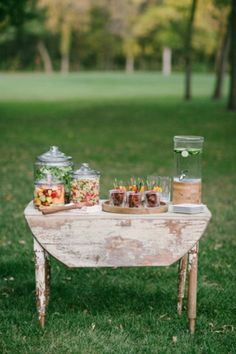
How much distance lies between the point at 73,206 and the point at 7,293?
4.25 ft

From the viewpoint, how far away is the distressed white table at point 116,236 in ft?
17.6

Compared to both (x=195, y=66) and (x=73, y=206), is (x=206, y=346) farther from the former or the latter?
(x=195, y=66)

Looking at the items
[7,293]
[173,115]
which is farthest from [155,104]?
[7,293]

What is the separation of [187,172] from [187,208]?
0.52 meters

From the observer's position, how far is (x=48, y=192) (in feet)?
18.1

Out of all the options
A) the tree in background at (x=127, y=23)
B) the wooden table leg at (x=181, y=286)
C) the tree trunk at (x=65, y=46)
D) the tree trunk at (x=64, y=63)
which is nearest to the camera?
the wooden table leg at (x=181, y=286)

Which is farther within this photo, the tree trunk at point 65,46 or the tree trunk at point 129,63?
the tree trunk at point 129,63

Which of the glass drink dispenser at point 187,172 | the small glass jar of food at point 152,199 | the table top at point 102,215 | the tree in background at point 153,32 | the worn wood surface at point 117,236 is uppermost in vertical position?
the glass drink dispenser at point 187,172

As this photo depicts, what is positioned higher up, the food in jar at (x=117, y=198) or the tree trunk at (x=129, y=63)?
the food in jar at (x=117, y=198)

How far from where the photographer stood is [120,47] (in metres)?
82.1

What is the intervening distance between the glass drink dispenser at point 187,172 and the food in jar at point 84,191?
0.57 m

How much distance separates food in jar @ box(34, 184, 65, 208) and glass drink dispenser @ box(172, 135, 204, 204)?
2.70 ft

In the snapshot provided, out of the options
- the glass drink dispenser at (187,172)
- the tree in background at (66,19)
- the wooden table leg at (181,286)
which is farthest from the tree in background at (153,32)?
the wooden table leg at (181,286)

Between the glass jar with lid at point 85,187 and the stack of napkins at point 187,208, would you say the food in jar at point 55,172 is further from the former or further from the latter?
the stack of napkins at point 187,208
